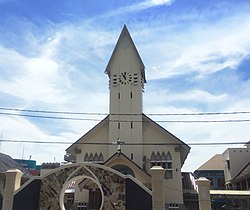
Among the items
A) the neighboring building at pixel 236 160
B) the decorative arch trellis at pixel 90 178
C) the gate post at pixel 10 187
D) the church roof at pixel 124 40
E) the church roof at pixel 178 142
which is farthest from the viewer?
the neighboring building at pixel 236 160

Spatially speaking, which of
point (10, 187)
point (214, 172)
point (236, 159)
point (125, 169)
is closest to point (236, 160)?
point (236, 159)

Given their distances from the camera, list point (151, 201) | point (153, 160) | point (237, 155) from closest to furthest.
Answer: point (151, 201) → point (153, 160) → point (237, 155)

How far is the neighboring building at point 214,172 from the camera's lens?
150 feet

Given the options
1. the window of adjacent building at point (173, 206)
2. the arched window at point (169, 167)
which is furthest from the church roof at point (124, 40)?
the window of adjacent building at point (173, 206)

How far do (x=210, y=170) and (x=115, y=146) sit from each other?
82.5 feet

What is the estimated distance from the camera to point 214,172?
4650cm

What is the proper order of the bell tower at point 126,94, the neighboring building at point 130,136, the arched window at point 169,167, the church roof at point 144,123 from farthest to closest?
the bell tower at point 126,94, the church roof at point 144,123, the neighboring building at point 130,136, the arched window at point 169,167

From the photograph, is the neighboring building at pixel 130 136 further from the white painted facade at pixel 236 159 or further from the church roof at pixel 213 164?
the church roof at pixel 213 164

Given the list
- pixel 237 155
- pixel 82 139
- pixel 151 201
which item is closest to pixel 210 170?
pixel 237 155

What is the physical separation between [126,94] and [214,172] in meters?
25.1

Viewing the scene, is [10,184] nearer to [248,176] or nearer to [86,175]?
[86,175]

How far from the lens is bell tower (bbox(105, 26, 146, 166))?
87.8 ft

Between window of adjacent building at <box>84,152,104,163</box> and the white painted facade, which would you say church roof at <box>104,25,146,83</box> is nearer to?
window of adjacent building at <box>84,152,104,163</box>

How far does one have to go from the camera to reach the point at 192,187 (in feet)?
90.4
